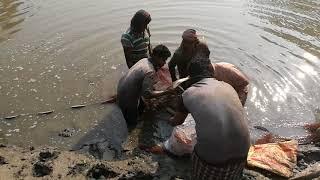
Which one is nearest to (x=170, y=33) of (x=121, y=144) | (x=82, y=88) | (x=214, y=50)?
(x=214, y=50)

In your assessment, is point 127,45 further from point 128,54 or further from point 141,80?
point 141,80

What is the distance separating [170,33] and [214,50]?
148 cm

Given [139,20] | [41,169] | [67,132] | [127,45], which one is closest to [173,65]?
[127,45]

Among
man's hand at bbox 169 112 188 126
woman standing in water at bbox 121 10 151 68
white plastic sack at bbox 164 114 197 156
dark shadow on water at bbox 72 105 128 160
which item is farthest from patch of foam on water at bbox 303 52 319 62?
man's hand at bbox 169 112 188 126

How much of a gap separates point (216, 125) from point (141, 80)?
2211mm

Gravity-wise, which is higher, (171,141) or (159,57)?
(159,57)

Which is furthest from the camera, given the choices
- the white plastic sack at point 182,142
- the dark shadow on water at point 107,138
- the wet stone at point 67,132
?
the wet stone at point 67,132

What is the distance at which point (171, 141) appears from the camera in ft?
19.4

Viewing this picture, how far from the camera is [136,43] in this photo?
7250mm

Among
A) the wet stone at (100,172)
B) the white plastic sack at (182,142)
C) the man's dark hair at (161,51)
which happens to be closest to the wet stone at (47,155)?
the wet stone at (100,172)

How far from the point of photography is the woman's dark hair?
273 inches

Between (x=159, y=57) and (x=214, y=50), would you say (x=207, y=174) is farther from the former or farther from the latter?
(x=214, y=50)

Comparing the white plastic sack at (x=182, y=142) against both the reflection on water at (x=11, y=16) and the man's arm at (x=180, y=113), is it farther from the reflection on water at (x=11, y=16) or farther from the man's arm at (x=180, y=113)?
the reflection on water at (x=11, y=16)

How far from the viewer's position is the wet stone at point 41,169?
5.48 metres
